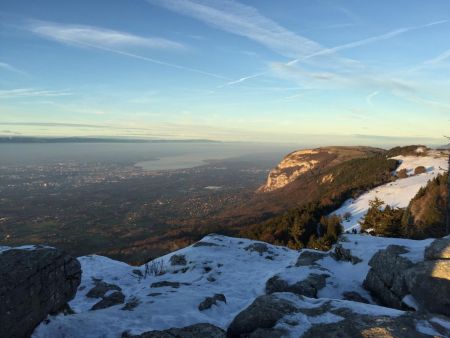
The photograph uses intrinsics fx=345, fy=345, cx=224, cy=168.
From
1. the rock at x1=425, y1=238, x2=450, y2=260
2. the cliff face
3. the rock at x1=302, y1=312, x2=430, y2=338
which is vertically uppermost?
the rock at x1=425, y1=238, x2=450, y2=260

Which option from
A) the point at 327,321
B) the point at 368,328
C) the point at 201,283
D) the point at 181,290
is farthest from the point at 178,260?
the point at 368,328

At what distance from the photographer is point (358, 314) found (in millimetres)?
11594

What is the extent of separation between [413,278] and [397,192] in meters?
49.4

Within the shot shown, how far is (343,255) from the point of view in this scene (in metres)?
24.0

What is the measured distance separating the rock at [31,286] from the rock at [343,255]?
17.2 meters

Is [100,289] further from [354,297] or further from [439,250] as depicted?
[439,250]

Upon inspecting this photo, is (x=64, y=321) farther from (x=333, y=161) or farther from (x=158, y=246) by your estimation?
(x=333, y=161)

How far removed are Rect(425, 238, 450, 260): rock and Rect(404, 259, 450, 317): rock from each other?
500 mm

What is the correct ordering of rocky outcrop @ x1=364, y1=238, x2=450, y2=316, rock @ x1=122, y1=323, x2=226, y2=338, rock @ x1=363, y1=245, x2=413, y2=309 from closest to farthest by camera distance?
rock @ x1=122, y1=323, x2=226, y2=338, rocky outcrop @ x1=364, y1=238, x2=450, y2=316, rock @ x1=363, y1=245, x2=413, y2=309

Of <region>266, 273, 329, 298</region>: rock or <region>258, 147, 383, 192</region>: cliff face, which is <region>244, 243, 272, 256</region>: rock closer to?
<region>266, 273, 329, 298</region>: rock

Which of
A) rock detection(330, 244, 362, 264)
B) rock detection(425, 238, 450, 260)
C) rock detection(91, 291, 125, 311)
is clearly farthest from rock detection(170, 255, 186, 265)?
rock detection(425, 238, 450, 260)

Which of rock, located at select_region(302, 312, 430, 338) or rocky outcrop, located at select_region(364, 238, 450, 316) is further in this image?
rocky outcrop, located at select_region(364, 238, 450, 316)

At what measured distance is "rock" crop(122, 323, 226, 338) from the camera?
1099 centimetres

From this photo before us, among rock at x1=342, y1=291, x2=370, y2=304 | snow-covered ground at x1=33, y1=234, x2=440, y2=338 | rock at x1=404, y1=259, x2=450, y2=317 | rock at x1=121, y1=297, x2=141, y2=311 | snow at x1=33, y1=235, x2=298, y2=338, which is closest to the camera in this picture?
snow at x1=33, y1=235, x2=298, y2=338
